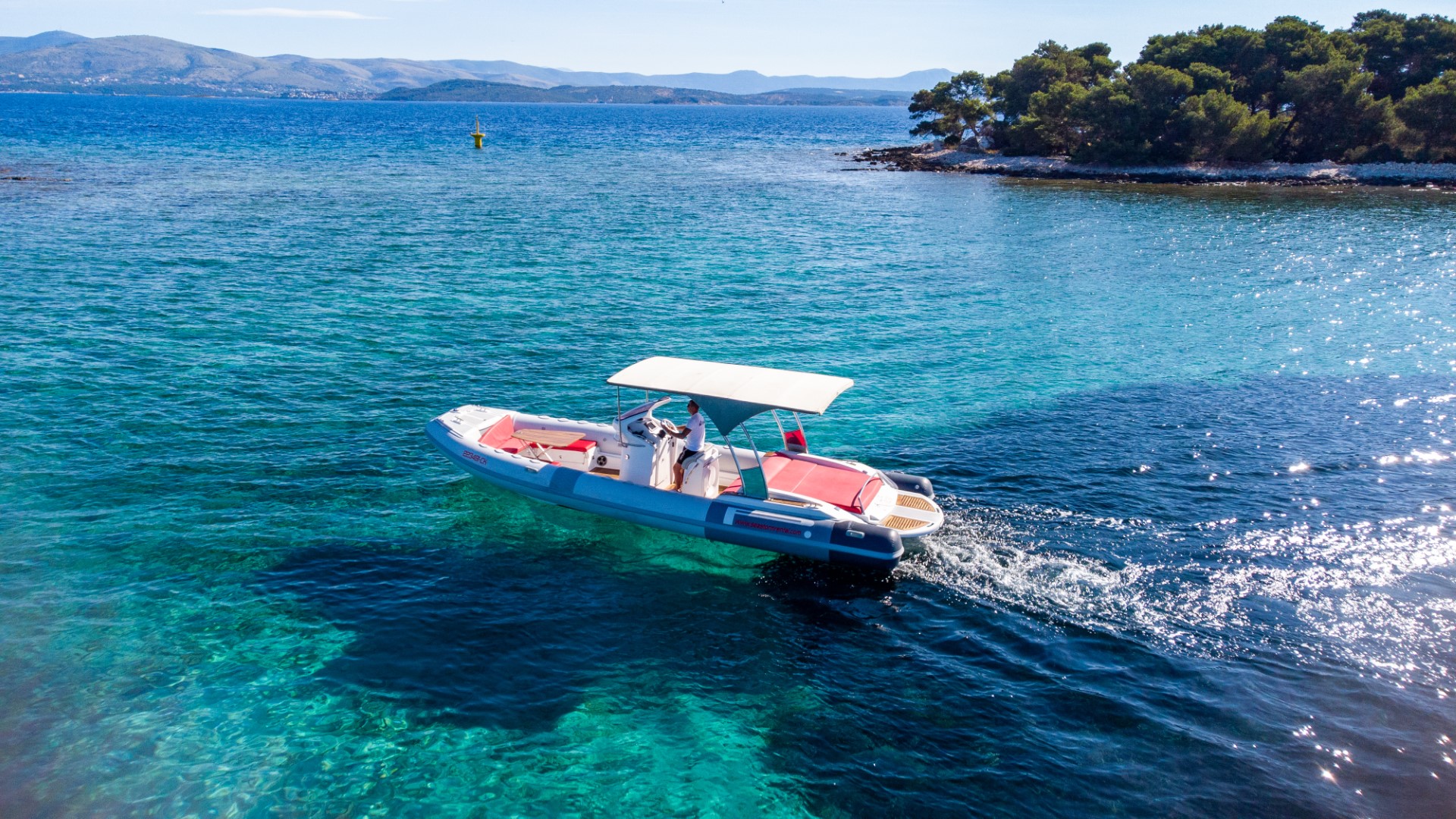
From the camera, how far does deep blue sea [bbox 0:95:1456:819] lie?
11586mm

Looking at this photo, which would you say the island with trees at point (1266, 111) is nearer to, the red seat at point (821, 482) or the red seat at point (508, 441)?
the red seat at point (821, 482)

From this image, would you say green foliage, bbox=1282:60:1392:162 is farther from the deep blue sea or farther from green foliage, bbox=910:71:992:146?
the deep blue sea

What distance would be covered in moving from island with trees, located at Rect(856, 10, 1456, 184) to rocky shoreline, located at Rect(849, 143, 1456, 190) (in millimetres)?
138

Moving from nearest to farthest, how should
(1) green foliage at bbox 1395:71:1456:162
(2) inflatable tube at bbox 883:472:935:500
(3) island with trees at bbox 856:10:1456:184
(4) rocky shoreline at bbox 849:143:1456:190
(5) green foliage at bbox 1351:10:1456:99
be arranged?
1. (2) inflatable tube at bbox 883:472:935:500
2. (1) green foliage at bbox 1395:71:1456:162
3. (4) rocky shoreline at bbox 849:143:1456:190
4. (3) island with trees at bbox 856:10:1456:184
5. (5) green foliage at bbox 1351:10:1456:99

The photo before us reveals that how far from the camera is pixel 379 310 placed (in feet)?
105

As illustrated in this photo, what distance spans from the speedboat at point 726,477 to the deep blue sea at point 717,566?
29.1 inches

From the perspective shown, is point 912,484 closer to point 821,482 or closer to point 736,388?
point 821,482

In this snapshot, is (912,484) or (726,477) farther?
(726,477)

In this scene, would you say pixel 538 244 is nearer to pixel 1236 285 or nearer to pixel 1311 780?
pixel 1236 285

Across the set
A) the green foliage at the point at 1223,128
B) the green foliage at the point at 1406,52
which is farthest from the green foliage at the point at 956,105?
the green foliage at the point at 1406,52

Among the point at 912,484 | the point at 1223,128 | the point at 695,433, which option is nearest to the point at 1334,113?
the point at 1223,128

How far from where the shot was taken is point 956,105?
9544 cm

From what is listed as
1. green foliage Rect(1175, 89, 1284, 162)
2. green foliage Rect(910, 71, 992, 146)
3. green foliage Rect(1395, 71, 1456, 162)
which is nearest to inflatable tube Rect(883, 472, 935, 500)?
green foliage Rect(1175, 89, 1284, 162)

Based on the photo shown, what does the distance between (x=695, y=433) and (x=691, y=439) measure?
0.16 meters
